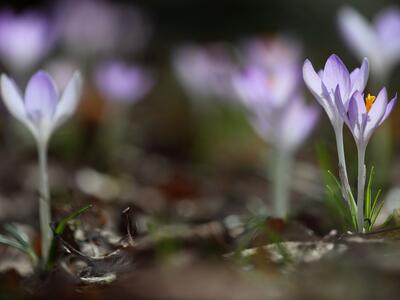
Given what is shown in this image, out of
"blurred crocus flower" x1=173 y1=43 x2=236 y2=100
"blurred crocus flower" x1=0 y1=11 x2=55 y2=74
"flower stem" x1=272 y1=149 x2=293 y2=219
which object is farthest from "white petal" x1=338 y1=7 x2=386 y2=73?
"blurred crocus flower" x1=173 y1=43 x2=236 y2=100

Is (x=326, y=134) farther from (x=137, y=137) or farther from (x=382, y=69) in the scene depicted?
(x=382, y=69)

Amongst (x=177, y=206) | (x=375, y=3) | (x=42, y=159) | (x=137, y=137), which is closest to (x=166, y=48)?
(x=375, y=3)

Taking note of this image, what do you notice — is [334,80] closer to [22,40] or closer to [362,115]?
[362,115]

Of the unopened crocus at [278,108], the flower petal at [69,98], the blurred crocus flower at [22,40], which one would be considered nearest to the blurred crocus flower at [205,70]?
the blurred crocus flower at [22,40]

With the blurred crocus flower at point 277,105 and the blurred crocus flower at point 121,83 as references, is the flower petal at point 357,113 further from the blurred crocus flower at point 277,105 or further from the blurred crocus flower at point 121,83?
the blurred crocus flower at point 121,83

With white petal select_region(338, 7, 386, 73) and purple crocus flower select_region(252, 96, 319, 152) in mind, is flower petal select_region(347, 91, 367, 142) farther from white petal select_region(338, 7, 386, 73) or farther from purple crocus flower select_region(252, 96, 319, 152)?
white petal select_region(338, 7, 386, 73)

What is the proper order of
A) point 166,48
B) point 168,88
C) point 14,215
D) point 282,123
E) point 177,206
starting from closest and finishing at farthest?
point 282,123 < point 14,215 < point 177,206 < point 168,88 < point 166,48
